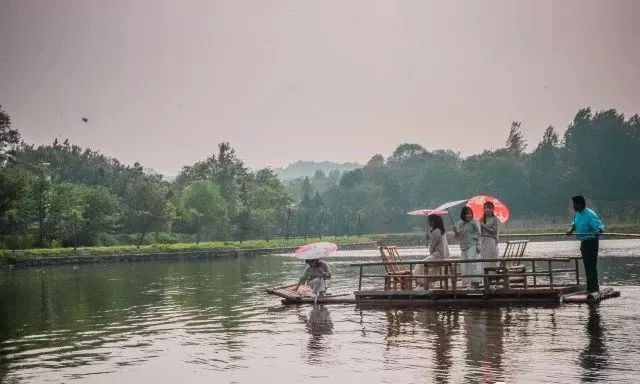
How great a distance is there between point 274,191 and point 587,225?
115 metres

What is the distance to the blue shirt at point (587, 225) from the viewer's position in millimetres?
20719

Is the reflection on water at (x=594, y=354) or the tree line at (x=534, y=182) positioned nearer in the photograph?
the reflection on water at (x=594, y=354)

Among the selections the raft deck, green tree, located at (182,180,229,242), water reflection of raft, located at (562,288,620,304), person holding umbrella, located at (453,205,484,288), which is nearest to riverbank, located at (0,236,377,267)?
green tree, located at (182,180,229,242)

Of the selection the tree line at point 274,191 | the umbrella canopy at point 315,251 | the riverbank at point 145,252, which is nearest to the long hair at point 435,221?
the umbrella canopy at point 315,251

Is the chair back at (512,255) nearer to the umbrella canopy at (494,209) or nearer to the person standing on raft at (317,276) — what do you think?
the umbrella canopy at (494,209)

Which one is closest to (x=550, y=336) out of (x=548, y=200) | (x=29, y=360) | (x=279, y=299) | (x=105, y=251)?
(x=29, y=360)

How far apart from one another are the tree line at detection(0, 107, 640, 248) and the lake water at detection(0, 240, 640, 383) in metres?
61.8

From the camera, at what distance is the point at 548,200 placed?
159750 millimetres

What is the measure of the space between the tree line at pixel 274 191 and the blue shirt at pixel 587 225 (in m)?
70.7

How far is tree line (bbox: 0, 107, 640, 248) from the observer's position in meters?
89.4

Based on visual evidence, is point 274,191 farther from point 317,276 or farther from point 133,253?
point 317,276

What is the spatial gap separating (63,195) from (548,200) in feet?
343

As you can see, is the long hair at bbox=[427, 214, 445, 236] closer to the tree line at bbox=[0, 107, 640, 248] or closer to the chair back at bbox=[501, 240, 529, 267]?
the chair back at bbox=[501, 240, 529, 267]

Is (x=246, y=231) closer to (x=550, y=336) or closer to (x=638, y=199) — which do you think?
(x=638, y=199)
